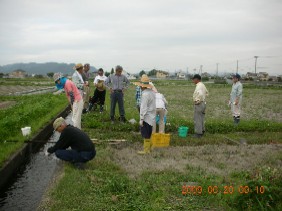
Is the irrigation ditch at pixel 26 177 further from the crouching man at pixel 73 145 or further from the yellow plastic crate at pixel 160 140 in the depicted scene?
the yellow plastic crate at pixel 160 140

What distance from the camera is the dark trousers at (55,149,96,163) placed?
22.1 feet

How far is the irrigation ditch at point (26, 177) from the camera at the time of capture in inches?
229

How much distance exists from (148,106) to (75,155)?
2397 mm

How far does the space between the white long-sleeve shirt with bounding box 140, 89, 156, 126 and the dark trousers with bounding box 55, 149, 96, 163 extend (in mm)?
1917

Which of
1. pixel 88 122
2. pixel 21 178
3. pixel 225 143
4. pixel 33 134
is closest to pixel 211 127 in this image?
pixel 225 143

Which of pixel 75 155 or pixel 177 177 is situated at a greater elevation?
pixel 75 155

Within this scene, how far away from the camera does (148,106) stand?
822 centimetres

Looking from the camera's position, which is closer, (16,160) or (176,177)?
(176,177)

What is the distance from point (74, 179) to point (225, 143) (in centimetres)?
523

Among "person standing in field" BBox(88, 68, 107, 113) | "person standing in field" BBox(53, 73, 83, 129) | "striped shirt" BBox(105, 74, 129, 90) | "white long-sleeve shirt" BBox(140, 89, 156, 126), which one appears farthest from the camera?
"person standing in field" BBox(88, 68, 107, 113)
